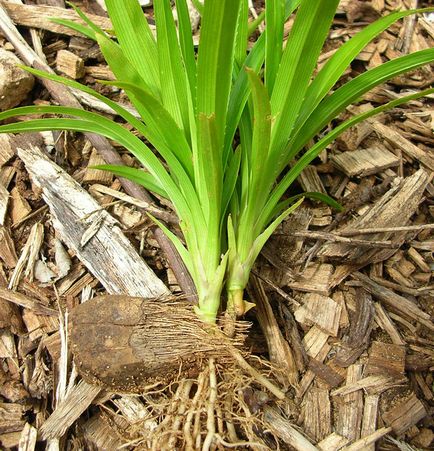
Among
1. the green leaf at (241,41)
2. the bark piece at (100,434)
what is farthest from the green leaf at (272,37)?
the bark piece at (100,434)

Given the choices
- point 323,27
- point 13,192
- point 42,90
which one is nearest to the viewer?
point 323,27

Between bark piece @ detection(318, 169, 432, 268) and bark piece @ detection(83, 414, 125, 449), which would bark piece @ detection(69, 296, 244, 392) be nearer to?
bark piece @ detection(83, 414, 125, 449)

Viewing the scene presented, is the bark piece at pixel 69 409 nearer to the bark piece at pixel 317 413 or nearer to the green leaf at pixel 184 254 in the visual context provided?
the green leaf at pixel 184 254

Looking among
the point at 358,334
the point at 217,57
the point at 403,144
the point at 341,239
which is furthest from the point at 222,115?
the point at 403,144

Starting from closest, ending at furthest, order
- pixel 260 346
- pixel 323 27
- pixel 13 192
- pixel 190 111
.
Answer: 1. pixel 323 27
2. pixel 190 111
3. pixel 260 346
4. pixel 13 192

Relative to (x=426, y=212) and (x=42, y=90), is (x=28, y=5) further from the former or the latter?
(x=426, y=212)

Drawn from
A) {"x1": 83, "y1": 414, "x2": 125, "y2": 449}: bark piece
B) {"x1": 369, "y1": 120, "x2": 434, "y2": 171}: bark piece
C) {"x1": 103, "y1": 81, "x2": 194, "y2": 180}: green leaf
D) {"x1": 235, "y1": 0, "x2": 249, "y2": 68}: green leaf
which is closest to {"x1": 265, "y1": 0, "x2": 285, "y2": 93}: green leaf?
{"x1": 235, "y1": 0, "x2": 249, "y2": 68}: green leaf

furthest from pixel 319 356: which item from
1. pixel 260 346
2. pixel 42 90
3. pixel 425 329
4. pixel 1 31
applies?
pixel 1 31
